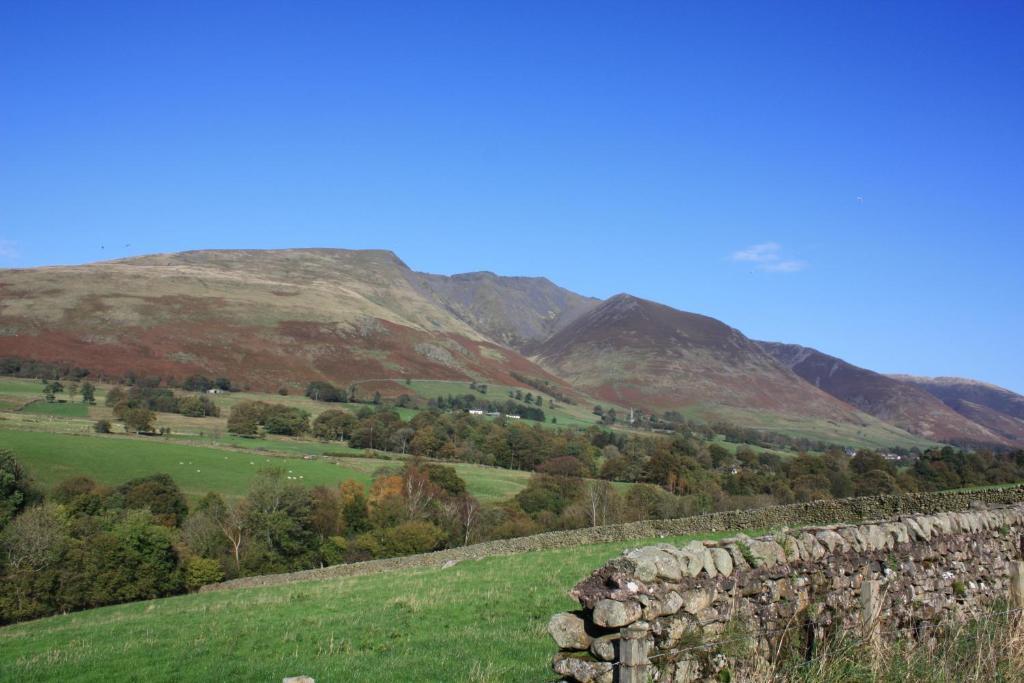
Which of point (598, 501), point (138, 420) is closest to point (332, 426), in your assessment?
point (138, 420)

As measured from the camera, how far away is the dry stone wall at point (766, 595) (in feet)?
23.2

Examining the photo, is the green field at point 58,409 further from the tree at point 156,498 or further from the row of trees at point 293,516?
the tree at point 156,498

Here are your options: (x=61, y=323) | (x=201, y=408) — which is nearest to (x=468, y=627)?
(x=201, y=408)

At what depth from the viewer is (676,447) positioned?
431 ft

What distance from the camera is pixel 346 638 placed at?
15.8 meters

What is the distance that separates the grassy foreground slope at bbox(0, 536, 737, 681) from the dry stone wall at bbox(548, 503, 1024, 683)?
3.73 meters

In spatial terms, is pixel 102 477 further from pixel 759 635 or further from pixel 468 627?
pixel 759 635

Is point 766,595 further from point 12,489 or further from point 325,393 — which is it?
point 325,393

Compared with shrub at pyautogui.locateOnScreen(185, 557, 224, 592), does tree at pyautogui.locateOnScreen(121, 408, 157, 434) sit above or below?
above

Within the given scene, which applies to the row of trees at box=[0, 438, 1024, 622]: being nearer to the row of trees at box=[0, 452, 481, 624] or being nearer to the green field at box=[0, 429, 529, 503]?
the row of trees at box=[0, 452, 481, 624]

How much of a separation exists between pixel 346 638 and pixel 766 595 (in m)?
10.6

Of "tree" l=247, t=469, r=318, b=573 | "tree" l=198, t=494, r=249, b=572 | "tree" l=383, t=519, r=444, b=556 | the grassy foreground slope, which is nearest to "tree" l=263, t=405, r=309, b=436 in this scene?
"tree" l=198, t=494, r=249, b=572

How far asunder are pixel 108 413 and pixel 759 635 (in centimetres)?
12948

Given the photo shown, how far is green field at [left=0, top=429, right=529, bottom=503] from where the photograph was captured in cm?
7588
